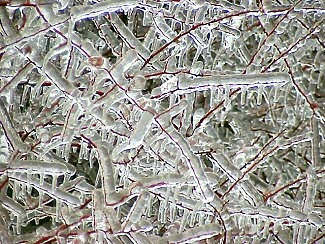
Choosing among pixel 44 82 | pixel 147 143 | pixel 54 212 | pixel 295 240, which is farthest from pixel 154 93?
pixel 295 240

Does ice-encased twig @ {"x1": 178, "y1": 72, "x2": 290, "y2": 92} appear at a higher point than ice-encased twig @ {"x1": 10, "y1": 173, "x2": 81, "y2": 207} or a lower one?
higher

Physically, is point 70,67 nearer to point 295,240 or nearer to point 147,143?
point 147,143

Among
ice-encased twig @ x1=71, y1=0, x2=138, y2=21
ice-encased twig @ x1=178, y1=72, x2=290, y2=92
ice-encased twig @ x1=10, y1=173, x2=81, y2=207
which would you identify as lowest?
ice-encased twig @ x1=10, y1=173, x2=81, y2=207

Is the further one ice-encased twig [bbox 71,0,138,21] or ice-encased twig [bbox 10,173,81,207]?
ice-encased twig [bbox 10,173,81,207]

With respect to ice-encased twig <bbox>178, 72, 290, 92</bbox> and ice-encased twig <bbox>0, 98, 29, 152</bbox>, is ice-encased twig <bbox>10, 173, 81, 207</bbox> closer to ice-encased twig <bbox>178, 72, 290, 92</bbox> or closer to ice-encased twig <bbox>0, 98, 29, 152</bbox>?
ice-encased twig <bbox>0, 98, 29, 152</bbox>

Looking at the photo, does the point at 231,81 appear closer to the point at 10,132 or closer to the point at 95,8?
the point at 95,8

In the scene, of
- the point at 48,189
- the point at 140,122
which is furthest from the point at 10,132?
the point at 140,122

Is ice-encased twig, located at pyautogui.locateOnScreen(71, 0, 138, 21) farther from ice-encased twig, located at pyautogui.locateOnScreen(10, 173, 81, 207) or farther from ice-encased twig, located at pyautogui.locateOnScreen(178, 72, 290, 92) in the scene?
ice-encased twig, located at pyautogui.locateOnScreen(10, 173, 81, 207)

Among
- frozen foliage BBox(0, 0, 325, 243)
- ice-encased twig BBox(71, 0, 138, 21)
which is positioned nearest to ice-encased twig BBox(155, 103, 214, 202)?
frozen foliage BBox(0, 0, 325, 243)

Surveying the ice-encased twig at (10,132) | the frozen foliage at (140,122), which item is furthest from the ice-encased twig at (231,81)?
the ice-encased twig at (10,132)
